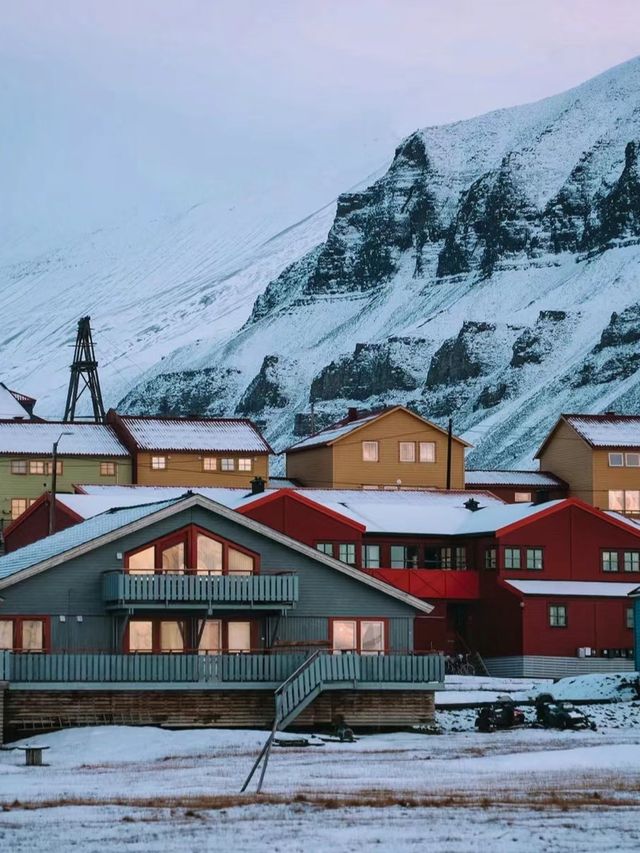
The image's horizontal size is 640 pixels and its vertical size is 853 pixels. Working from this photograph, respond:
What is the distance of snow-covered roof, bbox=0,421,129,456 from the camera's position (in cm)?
12031

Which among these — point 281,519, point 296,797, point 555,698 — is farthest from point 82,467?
point 296,797

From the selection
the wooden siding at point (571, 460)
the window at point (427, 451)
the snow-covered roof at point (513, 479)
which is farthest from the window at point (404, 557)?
the snow-covered roof at point (513, 479)

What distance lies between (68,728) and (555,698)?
17.4m

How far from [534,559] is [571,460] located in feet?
143

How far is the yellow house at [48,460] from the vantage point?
119m

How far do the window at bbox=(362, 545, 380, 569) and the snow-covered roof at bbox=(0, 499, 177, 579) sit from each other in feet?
83.0

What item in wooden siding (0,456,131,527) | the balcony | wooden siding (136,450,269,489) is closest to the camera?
the balcony

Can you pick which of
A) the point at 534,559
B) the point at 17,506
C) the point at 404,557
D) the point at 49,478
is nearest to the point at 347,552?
the point at 404,557

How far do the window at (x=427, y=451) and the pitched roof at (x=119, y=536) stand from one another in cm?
6513

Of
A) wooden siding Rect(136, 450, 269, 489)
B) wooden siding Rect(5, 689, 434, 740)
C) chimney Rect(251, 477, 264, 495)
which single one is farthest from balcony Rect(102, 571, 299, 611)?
wooden siding Rect(136, 450, 269, 489)

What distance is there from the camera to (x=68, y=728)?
174 feet

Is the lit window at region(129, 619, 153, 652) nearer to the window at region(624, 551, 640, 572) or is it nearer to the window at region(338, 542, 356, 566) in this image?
the window at region(338, 542, 356, 566)

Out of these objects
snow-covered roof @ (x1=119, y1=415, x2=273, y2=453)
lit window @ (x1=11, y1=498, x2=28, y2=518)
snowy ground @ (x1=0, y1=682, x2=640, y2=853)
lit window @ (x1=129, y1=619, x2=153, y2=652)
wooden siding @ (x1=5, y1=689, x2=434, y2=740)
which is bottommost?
snowy ground @ (x1=0, y1=682, x2=640, y2=853)

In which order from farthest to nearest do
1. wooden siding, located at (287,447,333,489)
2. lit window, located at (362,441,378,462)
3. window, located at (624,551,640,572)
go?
wooden siding, located at (287,447,333,489) → lit window, located at (362,441,378,462) → window, located at (624,551,640,572)
